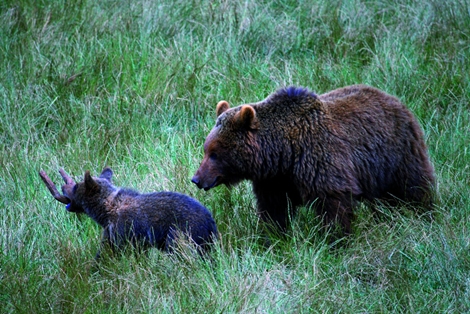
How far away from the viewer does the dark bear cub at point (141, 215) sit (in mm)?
5676

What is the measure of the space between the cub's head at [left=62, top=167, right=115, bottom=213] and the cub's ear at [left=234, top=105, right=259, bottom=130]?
120 cm

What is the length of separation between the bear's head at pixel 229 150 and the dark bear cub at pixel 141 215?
42cm

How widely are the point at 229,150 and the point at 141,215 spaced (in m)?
0.95

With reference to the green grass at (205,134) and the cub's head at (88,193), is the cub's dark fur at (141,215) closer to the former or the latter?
the cub's head at (88,193)

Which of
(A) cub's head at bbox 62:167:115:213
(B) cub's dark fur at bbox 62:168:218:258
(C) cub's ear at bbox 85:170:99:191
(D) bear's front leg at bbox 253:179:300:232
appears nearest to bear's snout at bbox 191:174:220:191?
(B) cub's dark fur at bbox 62:168:218:258

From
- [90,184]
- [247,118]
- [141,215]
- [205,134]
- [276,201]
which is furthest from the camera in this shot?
[205,134]

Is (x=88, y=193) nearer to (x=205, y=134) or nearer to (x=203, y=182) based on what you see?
(x=203, y=182)

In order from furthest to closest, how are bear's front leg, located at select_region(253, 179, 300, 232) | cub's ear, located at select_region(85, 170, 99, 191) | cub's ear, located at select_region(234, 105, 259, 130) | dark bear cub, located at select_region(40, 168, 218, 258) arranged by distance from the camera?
bear's front leg, located at select_region(253, 179, 300, 232)
cub's ear, located at select_region(234, 105, 259, 130)
cub's ear, located at select_region(85, 170, 99, 191)
dark bear cub, located at select_region(40, 168, 218, 258)

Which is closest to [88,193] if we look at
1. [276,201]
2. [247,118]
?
[247,118]

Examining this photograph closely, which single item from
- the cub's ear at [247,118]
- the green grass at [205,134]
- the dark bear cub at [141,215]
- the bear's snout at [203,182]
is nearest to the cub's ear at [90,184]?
the dark bear cub at [141,215]

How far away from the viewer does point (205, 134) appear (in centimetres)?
797

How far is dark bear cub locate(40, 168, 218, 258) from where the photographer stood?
18.6 feet

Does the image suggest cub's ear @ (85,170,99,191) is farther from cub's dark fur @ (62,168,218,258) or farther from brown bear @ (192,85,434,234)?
brown bear @ (192,85,434,234)

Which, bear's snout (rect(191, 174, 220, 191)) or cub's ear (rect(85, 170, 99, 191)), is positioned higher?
cub's ear (rect(85, 170, 99, 191))
